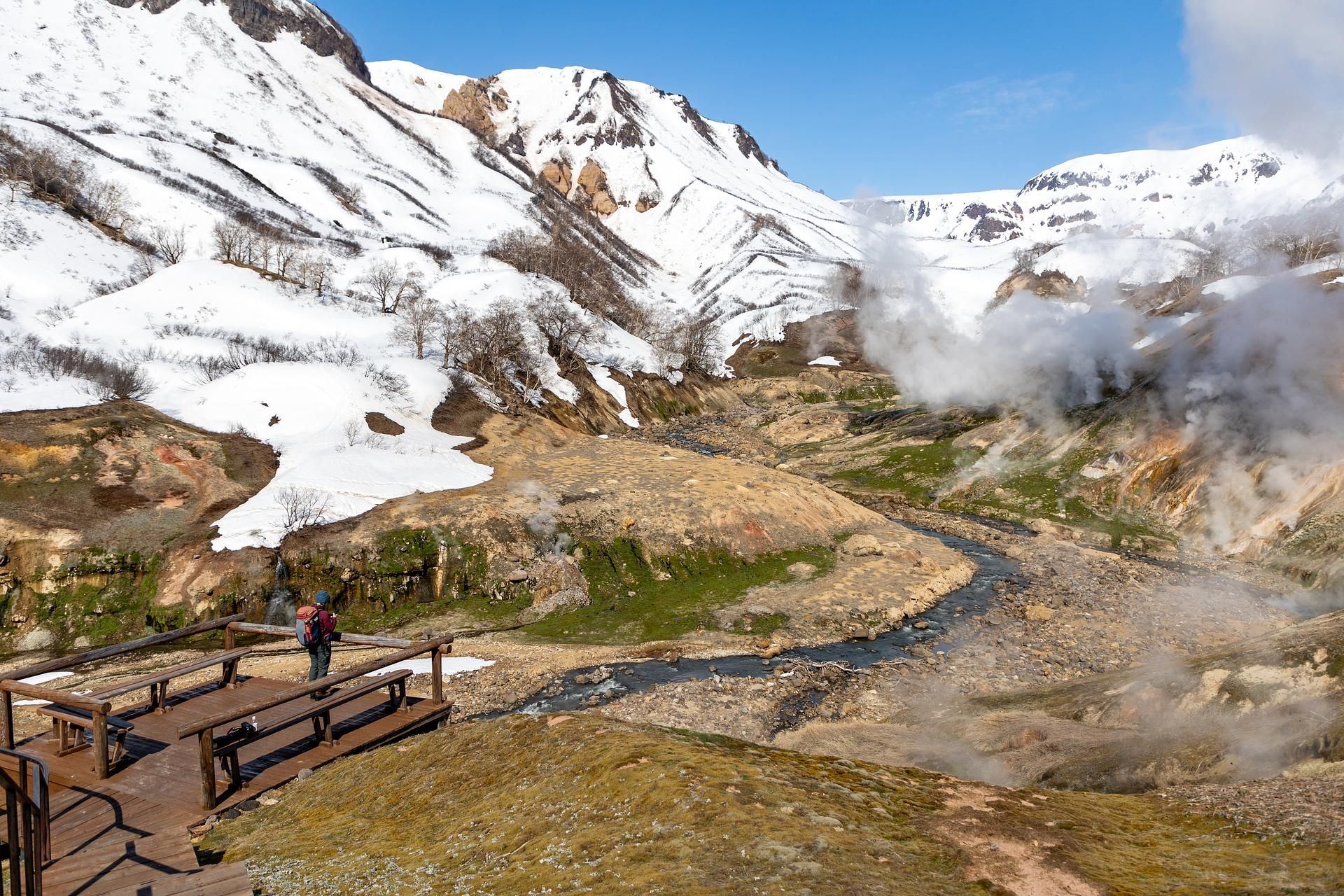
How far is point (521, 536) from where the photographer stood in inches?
1359

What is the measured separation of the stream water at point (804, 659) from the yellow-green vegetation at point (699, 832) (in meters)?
12.1

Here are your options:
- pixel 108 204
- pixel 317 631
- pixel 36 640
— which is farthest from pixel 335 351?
pixel 108 204

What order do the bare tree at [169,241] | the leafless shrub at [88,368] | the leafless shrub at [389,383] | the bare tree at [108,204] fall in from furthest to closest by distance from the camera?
the bare tree at [108,204], the bare tree at [169,241], the leafless shrub at [389,383], the leafless shrub at [88,368]

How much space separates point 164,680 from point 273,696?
298 centimetres

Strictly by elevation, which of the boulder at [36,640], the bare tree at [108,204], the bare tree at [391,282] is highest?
the bare tree at [108,204]

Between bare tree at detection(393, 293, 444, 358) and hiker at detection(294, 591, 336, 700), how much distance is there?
51.1 meters

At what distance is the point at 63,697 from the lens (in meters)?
11.0

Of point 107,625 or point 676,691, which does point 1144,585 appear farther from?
point 107,625

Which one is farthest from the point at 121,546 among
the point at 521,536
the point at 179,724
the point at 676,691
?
the point at 676,691

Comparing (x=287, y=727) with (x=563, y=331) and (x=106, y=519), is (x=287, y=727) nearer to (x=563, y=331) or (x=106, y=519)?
(x=106, y=519)

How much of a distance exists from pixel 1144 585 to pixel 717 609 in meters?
20.5

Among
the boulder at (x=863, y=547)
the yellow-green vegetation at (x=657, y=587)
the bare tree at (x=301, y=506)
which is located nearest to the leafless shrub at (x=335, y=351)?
the bare tree at (x=301, y=506)

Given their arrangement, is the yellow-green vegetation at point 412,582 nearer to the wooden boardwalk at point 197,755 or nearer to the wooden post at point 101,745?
the wooden boardwalk at point 197,755

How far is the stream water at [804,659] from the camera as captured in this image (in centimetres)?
2417
